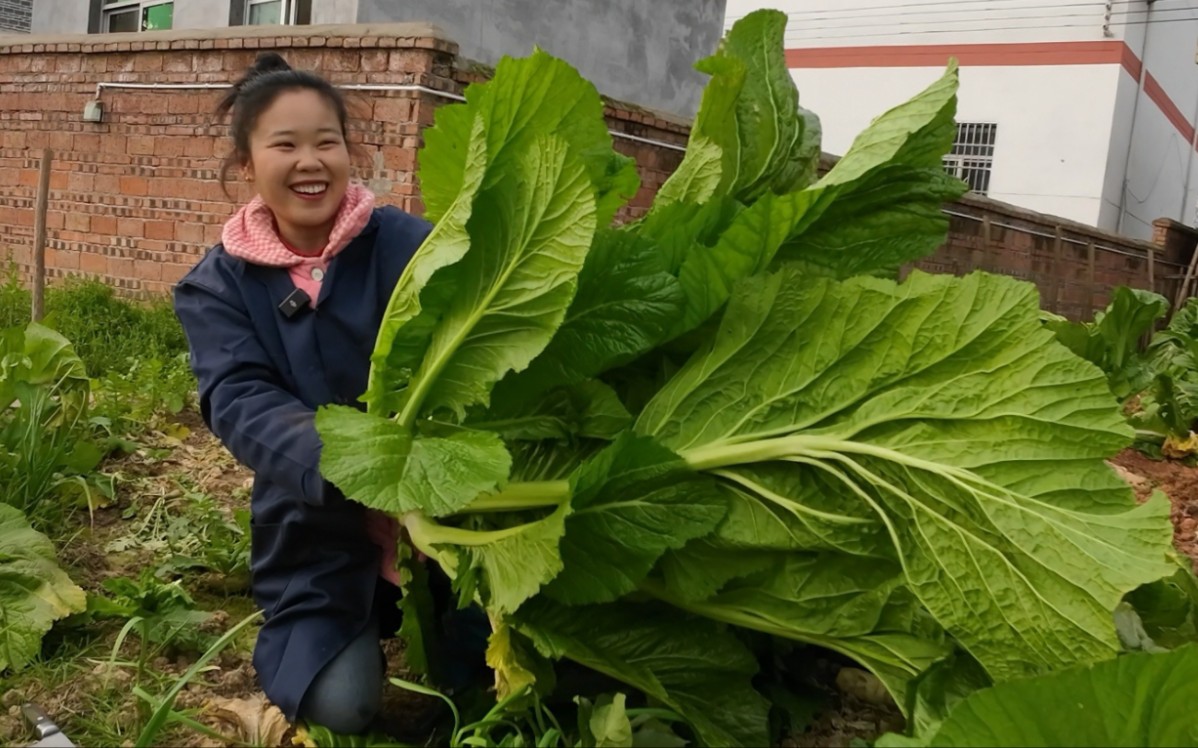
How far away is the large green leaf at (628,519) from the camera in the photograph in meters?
1.53

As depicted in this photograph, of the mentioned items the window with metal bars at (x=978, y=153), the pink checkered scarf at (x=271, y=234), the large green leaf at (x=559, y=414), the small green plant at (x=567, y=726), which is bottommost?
the small green plant at (x=567, y=726)

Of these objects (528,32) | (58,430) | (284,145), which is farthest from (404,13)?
(284,145)

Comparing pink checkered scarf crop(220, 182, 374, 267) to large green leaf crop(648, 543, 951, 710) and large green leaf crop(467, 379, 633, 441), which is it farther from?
large green leaf crop(648, 543, 951, 710)

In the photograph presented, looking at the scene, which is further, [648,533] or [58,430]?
[58,430]

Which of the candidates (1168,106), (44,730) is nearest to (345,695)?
(44,730)

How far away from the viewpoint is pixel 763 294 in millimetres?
1653

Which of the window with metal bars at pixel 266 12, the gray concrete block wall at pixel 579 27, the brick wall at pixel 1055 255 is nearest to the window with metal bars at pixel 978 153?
the brick wall at pixel 1055 255

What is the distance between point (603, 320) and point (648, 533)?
0.34m

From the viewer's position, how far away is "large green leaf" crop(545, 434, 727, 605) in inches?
60.4

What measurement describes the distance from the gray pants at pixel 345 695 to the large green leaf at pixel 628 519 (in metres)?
0.51

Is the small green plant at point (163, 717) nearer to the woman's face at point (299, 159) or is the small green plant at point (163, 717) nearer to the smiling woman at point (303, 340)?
the smiling woman at point (303, 340)

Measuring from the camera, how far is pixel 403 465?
1494mm

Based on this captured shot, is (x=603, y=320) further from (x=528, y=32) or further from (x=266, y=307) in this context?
(x=528, y=32)

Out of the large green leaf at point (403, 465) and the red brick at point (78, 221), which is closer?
the large green leaf at point (403, 465)
